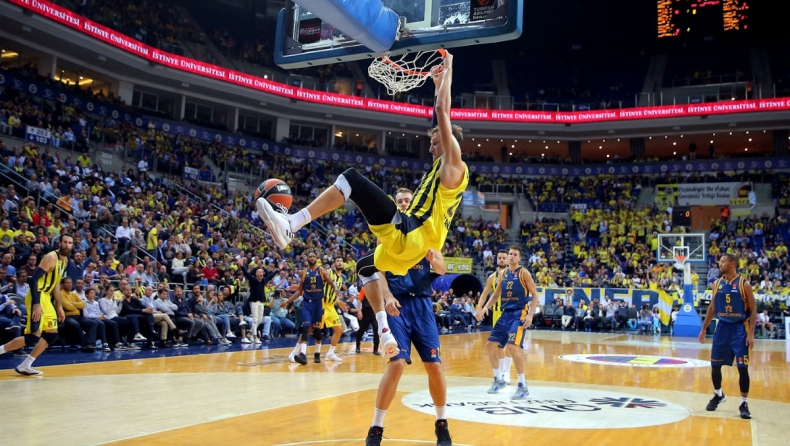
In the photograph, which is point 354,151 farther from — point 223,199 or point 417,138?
point 223,199

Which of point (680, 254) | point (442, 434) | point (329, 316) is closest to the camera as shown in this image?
point (442, 434)

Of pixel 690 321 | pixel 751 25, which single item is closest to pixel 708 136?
pixel 751 25

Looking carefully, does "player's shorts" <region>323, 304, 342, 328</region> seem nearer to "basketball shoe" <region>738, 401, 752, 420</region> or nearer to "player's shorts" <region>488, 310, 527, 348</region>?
"player's shorts" <region>488, 310, 527, 348</region>

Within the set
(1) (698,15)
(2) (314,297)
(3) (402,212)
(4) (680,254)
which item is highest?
(1) (698,15)

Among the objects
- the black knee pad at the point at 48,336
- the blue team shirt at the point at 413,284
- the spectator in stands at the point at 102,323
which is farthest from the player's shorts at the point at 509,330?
Result: the spectator in stands at the point at 102,323

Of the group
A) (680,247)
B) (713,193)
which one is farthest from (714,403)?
(713,193)

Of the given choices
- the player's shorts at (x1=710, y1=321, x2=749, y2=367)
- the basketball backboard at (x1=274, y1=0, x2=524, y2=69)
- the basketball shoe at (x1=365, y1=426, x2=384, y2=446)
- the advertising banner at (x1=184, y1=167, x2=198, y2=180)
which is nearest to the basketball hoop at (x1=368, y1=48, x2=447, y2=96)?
the basketball backboard at (x1=274, y1=0, x2=524, y2=69)

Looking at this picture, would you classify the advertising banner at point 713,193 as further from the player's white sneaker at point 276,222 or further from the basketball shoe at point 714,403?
the player's white sneaker at point 276,222

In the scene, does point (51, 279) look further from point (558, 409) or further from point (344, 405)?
point (558, 409)

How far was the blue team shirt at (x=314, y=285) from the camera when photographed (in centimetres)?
1195

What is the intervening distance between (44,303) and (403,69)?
5.99 metres

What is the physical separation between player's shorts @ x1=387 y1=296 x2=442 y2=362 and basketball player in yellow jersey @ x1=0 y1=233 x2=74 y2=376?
565cm

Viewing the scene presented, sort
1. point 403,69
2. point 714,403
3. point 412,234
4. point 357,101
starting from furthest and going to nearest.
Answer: point 357,101 < point 403,69 < point 714,403 < point 412,234

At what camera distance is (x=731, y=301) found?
777 cm
